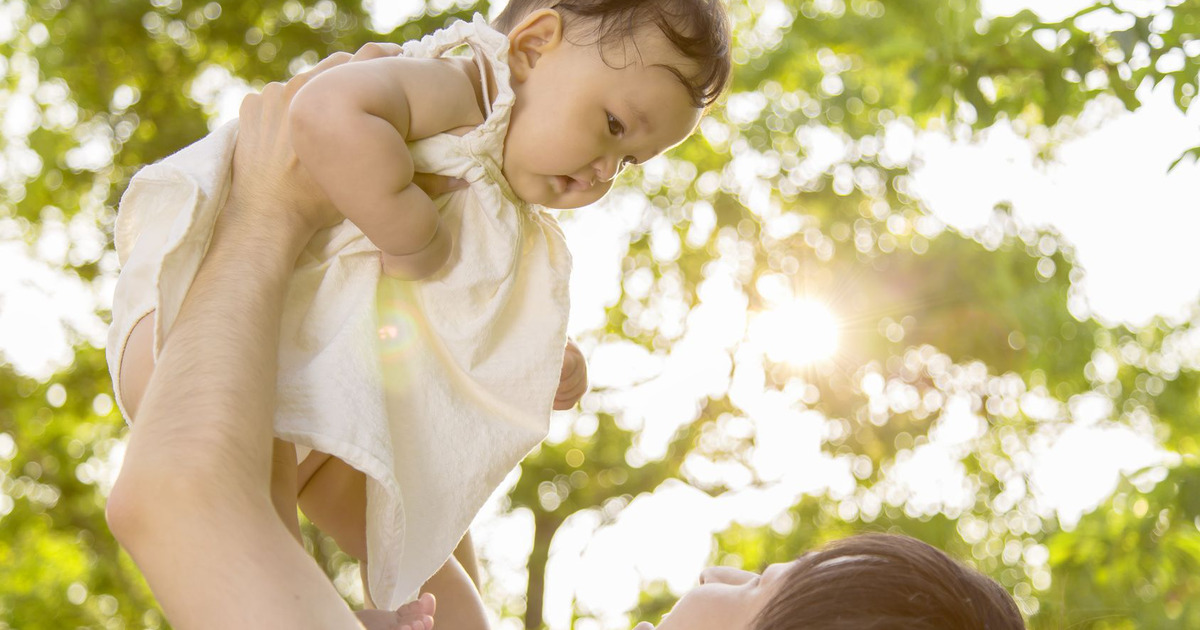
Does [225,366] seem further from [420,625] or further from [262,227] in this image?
[420,625]

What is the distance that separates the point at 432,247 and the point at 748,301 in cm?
957

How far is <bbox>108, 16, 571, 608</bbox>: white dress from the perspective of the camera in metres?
1.22

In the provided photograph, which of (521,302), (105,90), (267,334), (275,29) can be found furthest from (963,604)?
(105,90)

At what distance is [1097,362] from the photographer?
32.8 ft

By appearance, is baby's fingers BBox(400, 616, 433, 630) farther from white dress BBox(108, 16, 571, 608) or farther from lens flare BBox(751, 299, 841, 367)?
lens flare BBox(751, 299, 841, 367)

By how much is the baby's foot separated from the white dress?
0.11ft

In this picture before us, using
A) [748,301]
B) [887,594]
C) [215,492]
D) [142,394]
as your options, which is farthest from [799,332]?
[215,492]

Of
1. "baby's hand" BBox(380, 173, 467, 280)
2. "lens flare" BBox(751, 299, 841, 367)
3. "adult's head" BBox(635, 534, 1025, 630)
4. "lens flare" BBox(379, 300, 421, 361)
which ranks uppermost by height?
"baby's hand" BBox(380, 173, 467, 280)

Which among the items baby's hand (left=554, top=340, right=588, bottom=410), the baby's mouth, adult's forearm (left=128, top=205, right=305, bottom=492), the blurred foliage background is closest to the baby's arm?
adult's forearm (left=128, top=205, right=305, bottom=492)

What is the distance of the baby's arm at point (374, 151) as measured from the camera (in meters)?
1.21

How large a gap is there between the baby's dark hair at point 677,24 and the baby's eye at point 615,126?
10cm

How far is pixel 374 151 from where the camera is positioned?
47.6 inches

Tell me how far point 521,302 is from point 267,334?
45 cm

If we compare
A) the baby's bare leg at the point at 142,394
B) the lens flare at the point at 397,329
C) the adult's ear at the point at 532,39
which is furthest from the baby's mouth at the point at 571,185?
the baby's bare leg at the point at 142,394
